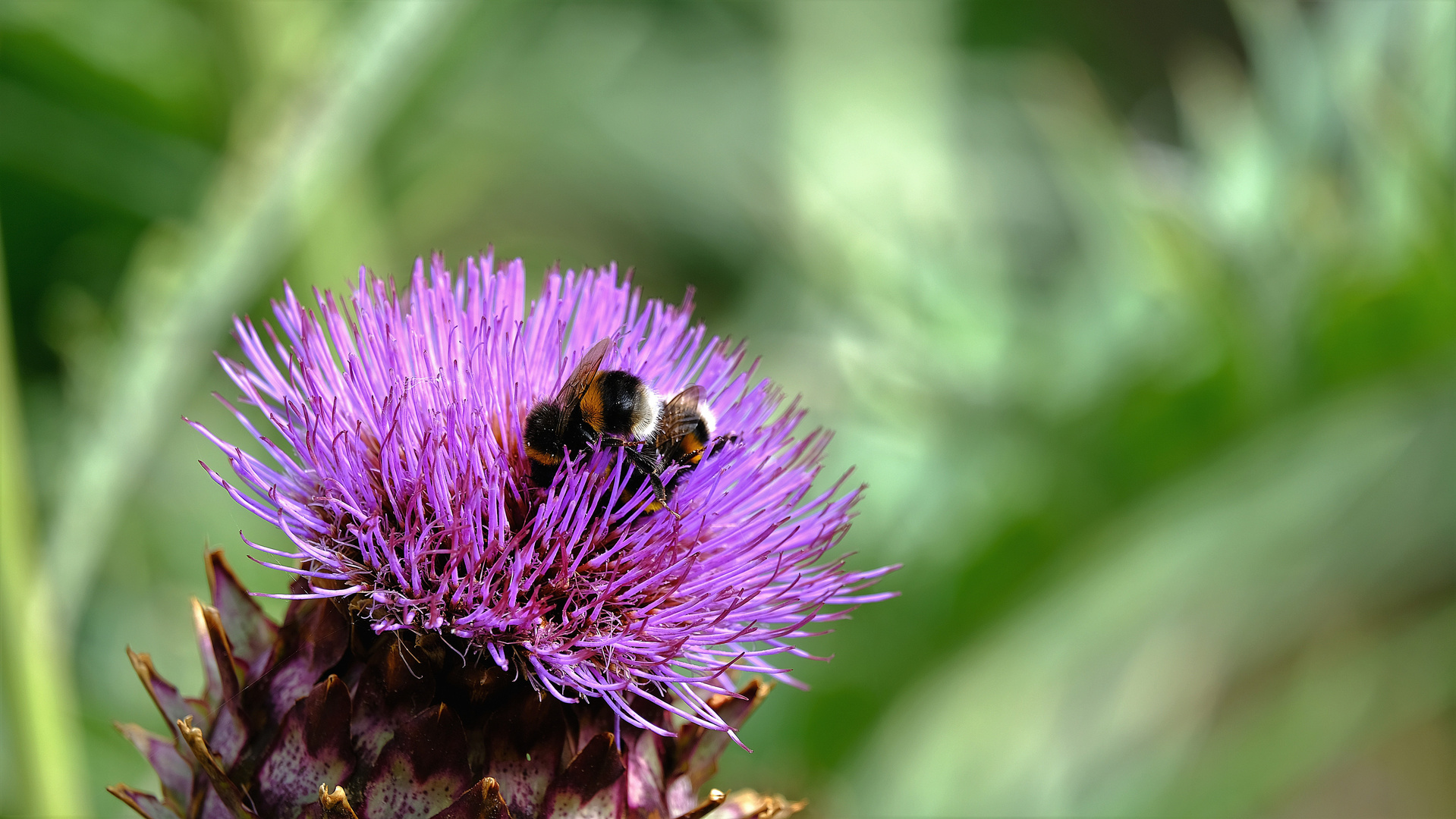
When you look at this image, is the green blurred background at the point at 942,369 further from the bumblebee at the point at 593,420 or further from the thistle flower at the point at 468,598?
the bumblebee at the point at 593,420

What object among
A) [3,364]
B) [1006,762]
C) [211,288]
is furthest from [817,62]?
[3,364]

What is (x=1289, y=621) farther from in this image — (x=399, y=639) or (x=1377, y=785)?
(x=399, y=639)

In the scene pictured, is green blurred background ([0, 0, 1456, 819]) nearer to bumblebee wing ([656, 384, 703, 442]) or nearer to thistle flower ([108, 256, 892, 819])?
thistle flower ([108, 256, 892, 819])

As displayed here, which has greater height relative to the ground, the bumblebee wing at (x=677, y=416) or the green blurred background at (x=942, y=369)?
the green blurred background at (x=942, y=369)

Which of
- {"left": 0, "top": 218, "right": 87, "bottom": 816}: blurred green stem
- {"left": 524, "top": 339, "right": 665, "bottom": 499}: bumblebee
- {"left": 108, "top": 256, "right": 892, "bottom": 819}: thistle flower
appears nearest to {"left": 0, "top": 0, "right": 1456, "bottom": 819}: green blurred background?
{"left": 0, "top": 218, "right": 87, "bottom": 816}: blurred green stem

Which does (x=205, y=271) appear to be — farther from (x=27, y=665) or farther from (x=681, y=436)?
(x=681, y=436)

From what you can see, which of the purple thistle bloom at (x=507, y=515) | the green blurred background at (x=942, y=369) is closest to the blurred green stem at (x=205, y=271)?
the green blurred background at (x=942, y=369)

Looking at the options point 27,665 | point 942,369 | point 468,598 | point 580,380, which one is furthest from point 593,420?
point 942,369
